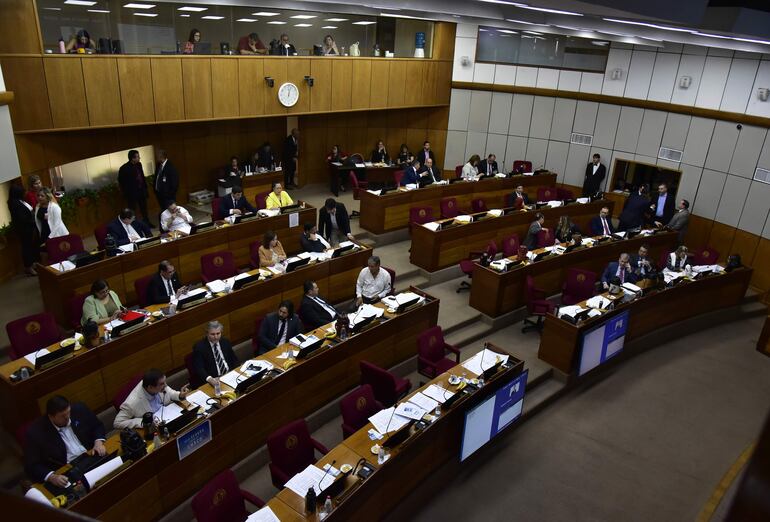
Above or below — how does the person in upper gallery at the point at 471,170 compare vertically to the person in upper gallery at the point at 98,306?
above

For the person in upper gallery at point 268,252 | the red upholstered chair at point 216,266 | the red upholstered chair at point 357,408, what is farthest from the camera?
the person in upper gallery at point 268,252

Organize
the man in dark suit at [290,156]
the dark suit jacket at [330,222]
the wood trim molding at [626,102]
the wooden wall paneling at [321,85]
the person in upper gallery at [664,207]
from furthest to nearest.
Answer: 1. the man in dark suit at [290,156]
2. the wooden wall paneling at [321,85]
3. the person in upper gallery at [664,207]
4. the wood trim molding at [626,102]
5. the dark suit jacket at [330,222]

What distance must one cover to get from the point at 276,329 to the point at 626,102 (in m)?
11.3

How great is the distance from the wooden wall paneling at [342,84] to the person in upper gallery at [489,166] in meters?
3.79

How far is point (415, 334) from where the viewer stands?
26.7 feet

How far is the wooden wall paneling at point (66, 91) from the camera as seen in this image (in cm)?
922

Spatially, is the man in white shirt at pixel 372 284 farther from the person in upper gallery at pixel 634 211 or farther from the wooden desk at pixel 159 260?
the person in upper gallery at pixel 634 211

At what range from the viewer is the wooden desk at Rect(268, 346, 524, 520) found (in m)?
4.96

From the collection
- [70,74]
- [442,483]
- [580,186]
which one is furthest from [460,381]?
[580,186]

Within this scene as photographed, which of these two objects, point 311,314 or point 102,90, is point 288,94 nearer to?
point 102,90

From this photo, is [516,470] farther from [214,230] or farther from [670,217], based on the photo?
[670,217]

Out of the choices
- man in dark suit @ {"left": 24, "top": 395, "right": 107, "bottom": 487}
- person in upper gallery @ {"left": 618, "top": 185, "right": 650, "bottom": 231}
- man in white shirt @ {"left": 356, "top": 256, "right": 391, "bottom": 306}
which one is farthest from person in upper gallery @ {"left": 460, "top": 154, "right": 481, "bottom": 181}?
man in dark suit @ {"left": 24, "top": 395, "right": 107, "bottom": 487}

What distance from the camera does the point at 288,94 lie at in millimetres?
12914

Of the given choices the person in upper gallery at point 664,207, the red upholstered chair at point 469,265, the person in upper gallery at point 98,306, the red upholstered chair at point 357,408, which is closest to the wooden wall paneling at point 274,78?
the red upholstered chair at point 469,265
